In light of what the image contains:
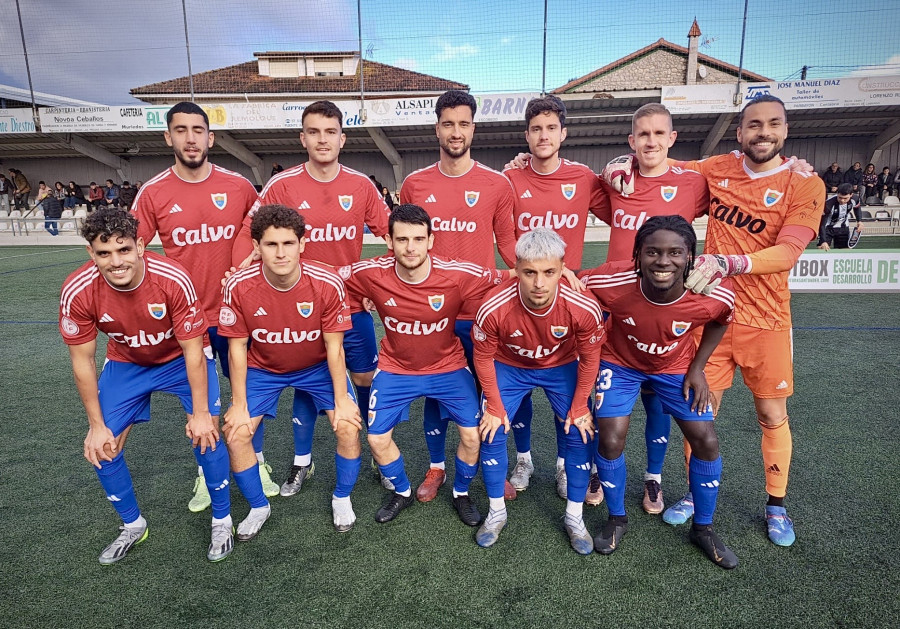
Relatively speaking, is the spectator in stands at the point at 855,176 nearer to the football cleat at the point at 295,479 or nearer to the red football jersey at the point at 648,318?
the red football jersey at the point at 648,318

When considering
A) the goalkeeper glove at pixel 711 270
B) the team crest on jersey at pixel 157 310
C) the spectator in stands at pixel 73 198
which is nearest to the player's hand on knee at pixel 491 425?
the goalkeeper glove at pixel 711 270

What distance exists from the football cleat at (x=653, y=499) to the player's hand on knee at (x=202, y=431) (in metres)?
2.51

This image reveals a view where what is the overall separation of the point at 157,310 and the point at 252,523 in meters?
1.29

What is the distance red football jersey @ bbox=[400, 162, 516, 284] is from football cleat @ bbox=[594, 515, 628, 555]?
168 centimetres

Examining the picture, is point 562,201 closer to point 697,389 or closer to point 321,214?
point 697,389

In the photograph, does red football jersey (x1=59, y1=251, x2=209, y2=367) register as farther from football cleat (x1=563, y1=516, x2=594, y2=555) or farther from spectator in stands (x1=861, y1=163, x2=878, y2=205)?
spectator in stands (x1=861, y1=163, x2=878, y2=205)

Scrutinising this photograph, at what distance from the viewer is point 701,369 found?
288cm

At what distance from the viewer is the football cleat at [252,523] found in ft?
9.84

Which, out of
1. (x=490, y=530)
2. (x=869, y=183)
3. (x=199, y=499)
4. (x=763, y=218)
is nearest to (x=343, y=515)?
(x=490, y=530)

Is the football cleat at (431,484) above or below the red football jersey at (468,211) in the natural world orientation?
below

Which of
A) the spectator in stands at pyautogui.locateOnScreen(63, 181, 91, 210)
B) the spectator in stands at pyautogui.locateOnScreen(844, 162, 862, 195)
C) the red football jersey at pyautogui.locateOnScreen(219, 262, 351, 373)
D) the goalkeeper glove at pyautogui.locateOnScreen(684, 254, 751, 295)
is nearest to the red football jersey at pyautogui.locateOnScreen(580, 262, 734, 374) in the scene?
the goalkeeper glove at pyautogui.locateOnScreen(684, 254, 751, 295)

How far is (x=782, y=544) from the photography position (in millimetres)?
2822

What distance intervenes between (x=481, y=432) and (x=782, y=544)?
166cm

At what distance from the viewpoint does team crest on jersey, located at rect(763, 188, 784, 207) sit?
9.68ft
